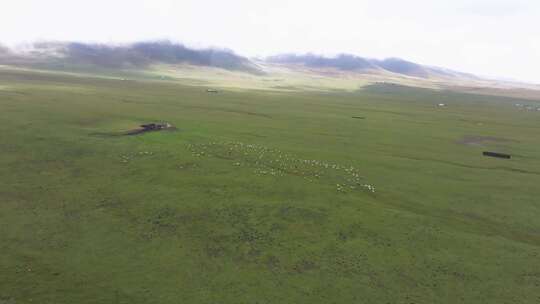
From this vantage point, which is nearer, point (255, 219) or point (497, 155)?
point (255, 219)

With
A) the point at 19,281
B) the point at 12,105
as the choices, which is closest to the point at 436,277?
the point at 19,281

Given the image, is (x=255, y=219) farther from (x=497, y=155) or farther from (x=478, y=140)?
(x=478, y=140)

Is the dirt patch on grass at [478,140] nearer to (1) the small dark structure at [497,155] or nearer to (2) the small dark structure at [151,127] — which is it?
(1) the small dark structure at [497,155]

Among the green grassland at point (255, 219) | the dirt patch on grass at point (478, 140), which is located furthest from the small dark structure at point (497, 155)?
the dirt patch on grass at point (478, 140)

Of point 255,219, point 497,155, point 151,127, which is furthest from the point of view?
point 151,127

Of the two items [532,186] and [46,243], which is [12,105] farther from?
[532,186]

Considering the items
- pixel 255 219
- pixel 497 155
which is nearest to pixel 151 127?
pixel 255 219

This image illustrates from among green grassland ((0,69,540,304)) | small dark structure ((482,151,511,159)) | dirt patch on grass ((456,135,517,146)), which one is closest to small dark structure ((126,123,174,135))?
green grassland ((0,69,540,304))
